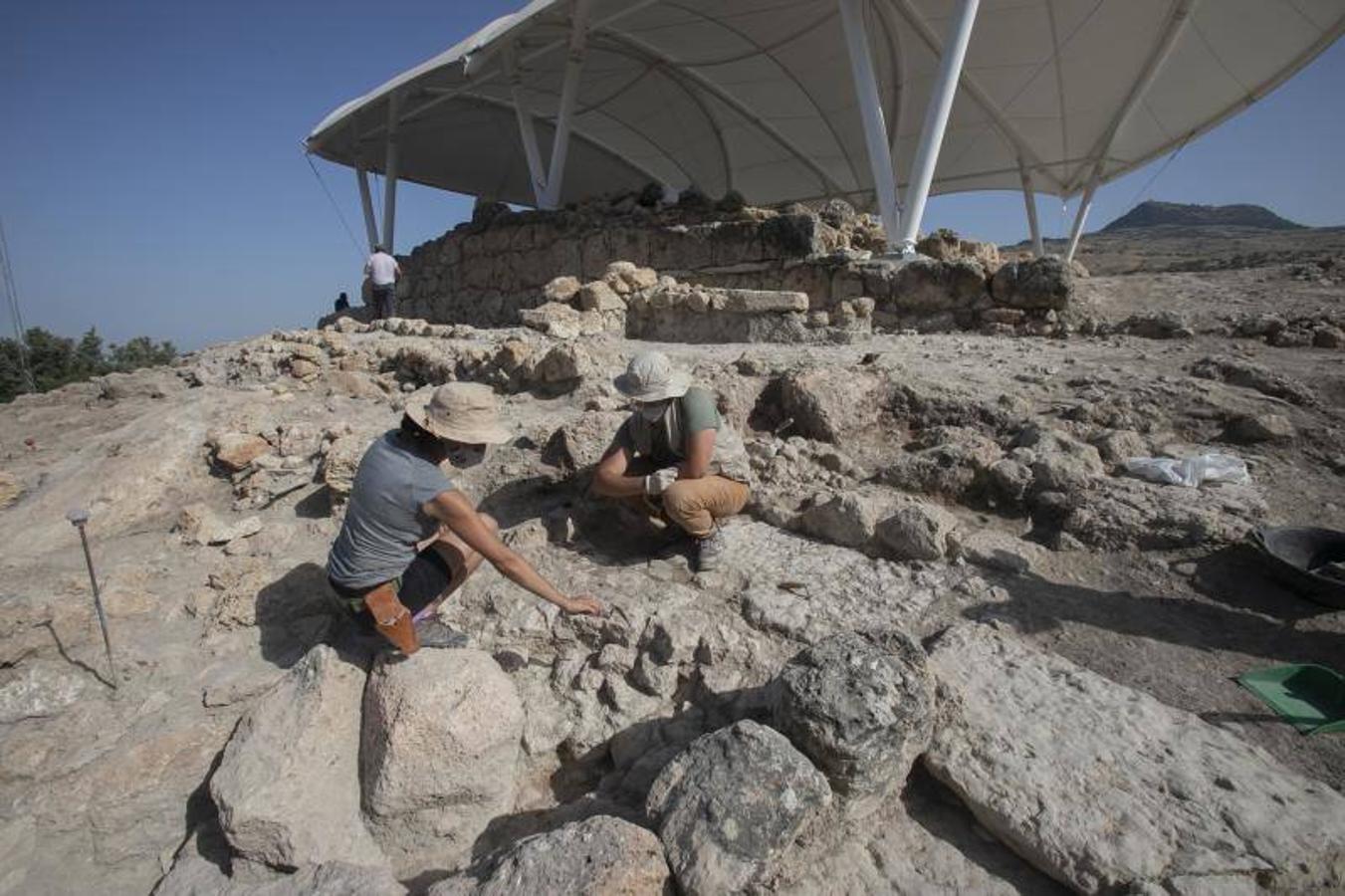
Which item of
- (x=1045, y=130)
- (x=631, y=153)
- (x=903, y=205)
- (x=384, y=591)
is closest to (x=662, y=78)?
(x=631, y=153)

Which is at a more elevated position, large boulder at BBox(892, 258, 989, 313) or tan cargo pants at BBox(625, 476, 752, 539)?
large boulder at BBox(892, 258, 989, 313)

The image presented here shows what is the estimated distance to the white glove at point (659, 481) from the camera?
298 cm

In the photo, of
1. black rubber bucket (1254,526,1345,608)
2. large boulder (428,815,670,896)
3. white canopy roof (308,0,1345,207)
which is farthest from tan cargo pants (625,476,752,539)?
white canopy roof (308,0,1345,207)

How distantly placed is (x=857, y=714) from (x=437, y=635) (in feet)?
5.76

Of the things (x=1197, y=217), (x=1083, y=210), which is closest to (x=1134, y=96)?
(x=1083, y=210)

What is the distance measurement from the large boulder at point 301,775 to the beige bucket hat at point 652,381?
169 centimetres

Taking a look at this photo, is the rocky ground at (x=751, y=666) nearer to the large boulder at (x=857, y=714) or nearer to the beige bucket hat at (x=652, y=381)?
the large boulder at (x=857, y=714)

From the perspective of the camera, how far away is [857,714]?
171cm

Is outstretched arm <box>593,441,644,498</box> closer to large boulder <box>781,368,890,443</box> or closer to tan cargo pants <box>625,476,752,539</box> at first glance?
tan cargo pants <box>625,476,752,539</box>

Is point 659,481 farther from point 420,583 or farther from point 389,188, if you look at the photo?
point 389,188

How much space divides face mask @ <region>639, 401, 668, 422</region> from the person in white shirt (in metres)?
9.95

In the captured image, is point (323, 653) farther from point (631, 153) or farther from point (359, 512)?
point (631, 153)

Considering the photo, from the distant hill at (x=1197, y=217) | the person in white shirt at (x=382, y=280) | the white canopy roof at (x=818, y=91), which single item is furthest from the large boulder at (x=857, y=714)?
the distant hill at (x=1197, y=217)

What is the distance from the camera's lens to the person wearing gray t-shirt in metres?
2.33
